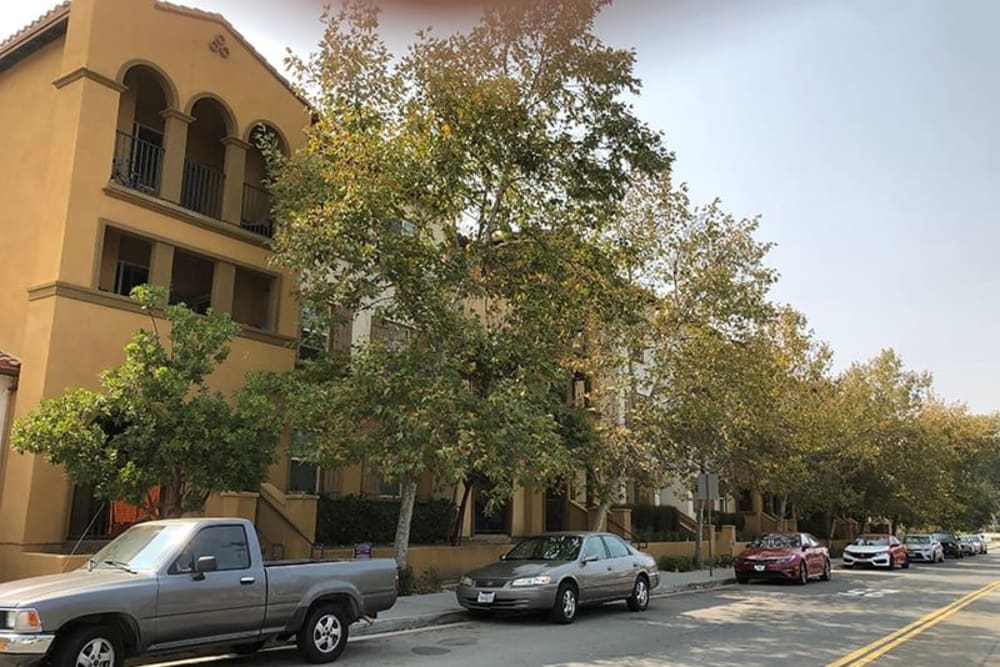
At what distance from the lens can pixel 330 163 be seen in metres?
15.5

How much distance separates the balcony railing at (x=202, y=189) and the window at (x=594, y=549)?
11531 millimetres

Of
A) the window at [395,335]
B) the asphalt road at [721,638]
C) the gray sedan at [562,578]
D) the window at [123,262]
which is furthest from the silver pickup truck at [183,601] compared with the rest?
the window at [123,262]

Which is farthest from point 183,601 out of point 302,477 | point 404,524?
point 302,477

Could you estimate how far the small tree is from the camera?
1191 cm

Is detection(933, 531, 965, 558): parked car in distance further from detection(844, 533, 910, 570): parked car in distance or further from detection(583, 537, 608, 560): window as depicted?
detection(583, 537, 608, 560): window

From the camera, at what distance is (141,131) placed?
18672mm

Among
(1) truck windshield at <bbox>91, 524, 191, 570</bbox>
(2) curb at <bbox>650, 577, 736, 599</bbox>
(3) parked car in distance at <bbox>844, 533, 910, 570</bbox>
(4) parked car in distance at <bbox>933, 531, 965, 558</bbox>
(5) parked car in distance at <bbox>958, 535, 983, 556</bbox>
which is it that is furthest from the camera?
(5) parked car in distance at <bbox>958, 535, 983, 556</bbox>

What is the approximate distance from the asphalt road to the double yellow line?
18 mm

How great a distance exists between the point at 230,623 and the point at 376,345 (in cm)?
741

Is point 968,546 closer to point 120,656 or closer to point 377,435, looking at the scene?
point 377,435

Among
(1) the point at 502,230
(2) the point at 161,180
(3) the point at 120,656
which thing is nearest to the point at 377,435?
(1) the point at 502,230

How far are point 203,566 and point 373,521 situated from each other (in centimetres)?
1175

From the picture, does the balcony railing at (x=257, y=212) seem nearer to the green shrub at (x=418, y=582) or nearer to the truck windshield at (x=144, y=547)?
the green shrub at (x=418, y=582)

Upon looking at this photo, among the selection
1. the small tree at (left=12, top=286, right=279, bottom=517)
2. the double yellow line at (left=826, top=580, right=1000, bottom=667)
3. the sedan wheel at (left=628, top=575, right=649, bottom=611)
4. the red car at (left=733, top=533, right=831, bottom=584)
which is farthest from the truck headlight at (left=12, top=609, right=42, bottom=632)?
the red car at (left=733, top=533, right=831, bottom=584)
